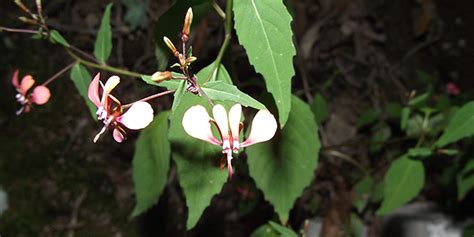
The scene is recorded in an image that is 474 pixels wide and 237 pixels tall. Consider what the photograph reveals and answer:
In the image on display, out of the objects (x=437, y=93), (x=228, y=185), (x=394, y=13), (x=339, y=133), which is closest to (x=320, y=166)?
(x=339, y=133)

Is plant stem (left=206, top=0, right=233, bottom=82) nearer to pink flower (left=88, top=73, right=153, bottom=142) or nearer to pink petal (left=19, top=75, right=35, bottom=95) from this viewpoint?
pink flower (left=88, top=73, right=153, bottom=142)

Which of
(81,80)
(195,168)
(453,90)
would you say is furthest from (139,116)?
(453,90)

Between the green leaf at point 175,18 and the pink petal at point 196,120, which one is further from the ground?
the green leaf at point 175,18

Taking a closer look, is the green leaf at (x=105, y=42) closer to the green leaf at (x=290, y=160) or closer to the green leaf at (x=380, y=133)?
the green leaf at (x=290, y=160)

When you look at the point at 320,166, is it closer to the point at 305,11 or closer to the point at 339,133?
the point at 339,133

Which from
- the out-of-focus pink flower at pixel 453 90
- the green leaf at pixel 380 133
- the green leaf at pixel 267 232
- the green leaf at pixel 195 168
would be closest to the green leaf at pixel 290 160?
the green leaf at pixel 267 232
